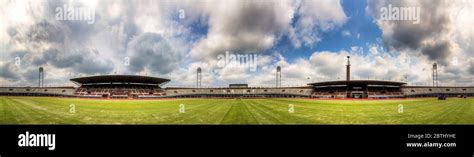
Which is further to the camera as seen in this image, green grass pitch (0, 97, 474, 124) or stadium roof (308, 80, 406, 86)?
stadium roof (308, 80, 406, 86)

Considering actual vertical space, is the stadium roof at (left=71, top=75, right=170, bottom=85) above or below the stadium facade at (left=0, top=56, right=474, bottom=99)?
above

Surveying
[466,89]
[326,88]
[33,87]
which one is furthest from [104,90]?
[466,89]

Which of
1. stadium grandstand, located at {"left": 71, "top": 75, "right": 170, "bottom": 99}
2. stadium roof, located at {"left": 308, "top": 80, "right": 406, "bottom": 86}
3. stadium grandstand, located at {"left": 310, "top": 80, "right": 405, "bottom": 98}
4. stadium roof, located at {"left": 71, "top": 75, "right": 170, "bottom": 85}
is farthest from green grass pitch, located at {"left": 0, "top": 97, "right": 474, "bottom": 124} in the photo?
stadium roof, located at {"left": 71, "top": 75, "right": 170, "bottom": 85}

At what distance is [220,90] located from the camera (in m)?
91.4

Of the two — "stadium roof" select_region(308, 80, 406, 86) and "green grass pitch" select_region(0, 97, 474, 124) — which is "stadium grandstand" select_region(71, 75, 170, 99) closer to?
"green grass pitch" select_region(0, 97, 474, 124)

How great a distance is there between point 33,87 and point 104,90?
23407mm

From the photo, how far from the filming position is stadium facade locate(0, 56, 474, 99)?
7294cm

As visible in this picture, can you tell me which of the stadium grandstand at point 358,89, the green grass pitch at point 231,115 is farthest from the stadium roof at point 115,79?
the stadium grandstand at point 358,89

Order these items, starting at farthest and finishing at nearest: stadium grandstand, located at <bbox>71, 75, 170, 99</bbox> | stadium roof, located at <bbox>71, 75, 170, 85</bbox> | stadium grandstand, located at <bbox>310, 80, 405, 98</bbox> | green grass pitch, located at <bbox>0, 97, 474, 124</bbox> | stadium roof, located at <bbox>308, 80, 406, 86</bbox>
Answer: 1. stadium roof, located at <bbox>71, 75, 170, 85</bbox>
2. stadium grandstand, located at <bbox>71, 75, 170, 99</bbox>
3. stadium grandstand, located at <bbox>310, 80, 405, 98</bbox>
4. stadium roof, located at <bbox>308, 80, 406, 86</bbox>
5. green grass pitch, located at <bbox>0, 97, 474, 124</bbox>

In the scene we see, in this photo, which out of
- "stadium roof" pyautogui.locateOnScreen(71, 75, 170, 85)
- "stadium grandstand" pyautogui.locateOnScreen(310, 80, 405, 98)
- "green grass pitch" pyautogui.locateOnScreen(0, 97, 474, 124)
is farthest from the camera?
"stadium roof" pyautogui.locateOnScreen(71, 75, 170, 85)
